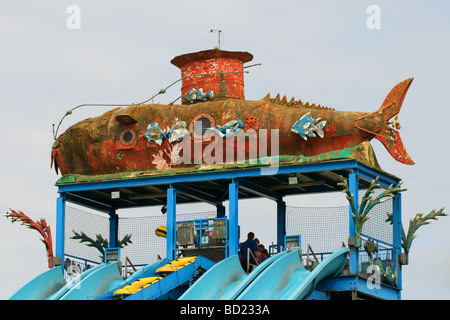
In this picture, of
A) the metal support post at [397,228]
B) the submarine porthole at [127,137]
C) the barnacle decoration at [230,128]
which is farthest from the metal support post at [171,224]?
the metal support post at [397,228]

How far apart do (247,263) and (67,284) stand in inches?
211

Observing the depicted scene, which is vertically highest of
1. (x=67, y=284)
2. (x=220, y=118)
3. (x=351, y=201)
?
(x=220, y=118)

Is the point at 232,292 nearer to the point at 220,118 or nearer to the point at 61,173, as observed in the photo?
the point at 220,118

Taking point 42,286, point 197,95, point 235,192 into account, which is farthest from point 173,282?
point 197,95

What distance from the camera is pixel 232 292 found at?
106 feet

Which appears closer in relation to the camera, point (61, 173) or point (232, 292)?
point (232, 292)

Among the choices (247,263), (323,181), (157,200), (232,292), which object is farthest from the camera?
(157,200)

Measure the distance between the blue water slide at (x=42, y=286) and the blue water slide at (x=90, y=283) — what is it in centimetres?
89

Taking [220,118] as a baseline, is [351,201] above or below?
below

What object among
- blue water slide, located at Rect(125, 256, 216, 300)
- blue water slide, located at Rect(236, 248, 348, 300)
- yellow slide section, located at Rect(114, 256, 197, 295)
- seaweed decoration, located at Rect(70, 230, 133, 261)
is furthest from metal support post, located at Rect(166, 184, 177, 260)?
blue water slide, located at Rect(236, 248, 348, 300)

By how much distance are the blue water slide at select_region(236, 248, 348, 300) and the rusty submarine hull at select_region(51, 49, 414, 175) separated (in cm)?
385

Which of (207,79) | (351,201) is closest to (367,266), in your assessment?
(351,201)

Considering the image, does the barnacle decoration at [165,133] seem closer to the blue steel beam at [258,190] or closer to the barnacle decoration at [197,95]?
the barnacle decoration at [197,95]

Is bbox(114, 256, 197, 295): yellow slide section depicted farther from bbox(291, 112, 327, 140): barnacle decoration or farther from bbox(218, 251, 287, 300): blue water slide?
bbox(291, 112, 327, 140): barnacle decoration
